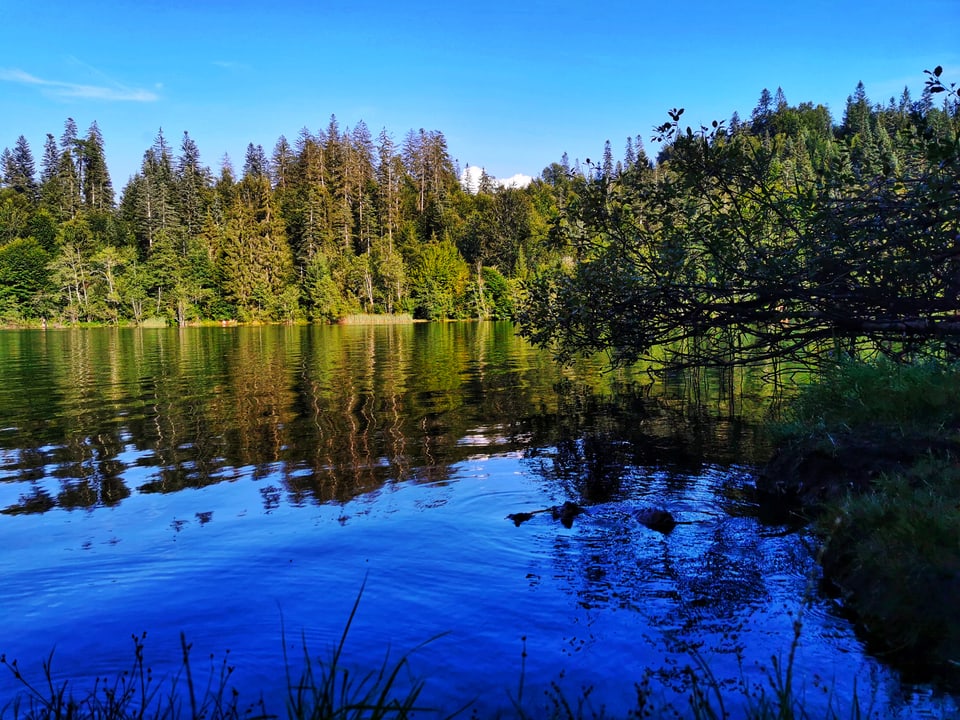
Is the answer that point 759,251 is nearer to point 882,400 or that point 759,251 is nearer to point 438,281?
point 882,400

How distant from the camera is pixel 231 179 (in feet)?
402

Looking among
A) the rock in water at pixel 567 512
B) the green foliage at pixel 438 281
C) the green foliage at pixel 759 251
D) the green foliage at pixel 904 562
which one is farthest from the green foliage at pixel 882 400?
the green foliage at pixel 438 281

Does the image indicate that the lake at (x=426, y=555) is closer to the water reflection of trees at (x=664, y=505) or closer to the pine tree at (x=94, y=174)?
the water reflection of trees at (x=664, y=505)

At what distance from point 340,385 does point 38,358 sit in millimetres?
23591

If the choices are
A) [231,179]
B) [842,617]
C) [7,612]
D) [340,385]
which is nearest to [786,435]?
[842,617]

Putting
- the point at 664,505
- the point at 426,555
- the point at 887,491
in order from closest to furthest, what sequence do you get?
the point at 887,491, the point at 426,555, the point at 664,505

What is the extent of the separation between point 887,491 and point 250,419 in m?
16.1

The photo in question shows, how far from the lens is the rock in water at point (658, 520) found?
9008mm

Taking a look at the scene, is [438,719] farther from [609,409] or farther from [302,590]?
[609,409]

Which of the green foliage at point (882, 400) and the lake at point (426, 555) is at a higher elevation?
the green foliage at point (882, 400)

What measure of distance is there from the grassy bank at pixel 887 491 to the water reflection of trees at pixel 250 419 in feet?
20.9

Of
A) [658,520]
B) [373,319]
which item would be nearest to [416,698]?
[658,520]

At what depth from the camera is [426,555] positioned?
327 inches

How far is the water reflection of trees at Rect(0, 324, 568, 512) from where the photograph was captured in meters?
12.7
